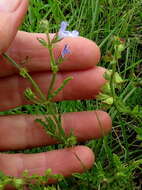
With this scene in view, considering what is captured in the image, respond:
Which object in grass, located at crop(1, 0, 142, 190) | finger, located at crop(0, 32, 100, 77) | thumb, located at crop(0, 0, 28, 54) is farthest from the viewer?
grass, located at crop(1, 0, 142, 190)

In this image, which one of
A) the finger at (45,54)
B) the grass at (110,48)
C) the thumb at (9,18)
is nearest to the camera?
the thumb at (9,18)

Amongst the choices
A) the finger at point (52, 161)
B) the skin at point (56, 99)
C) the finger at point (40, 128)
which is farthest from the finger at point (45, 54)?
the finger at point (52, 161)

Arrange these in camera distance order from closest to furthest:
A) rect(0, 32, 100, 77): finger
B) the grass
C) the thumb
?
the thumb, rect(0, 32, 100, 77): finger, the grass

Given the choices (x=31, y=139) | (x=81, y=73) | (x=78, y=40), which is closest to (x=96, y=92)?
(x=81, y=73)

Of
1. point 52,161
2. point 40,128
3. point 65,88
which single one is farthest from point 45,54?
point 52,161

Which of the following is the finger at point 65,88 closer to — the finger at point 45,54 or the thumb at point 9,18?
the finger at point 45,54

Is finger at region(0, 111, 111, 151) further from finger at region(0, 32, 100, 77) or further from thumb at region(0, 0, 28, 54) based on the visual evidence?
thumb at region(0, 0, 28, 54)

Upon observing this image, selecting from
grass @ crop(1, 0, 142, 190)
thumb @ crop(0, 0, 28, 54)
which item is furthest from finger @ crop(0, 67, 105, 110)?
thumb @ crop(0, 0, 28, 54)
